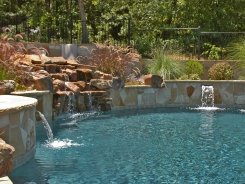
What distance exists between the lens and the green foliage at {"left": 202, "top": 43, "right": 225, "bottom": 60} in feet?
64.3

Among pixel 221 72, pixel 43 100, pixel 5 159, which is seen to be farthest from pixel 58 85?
pixel 5 159

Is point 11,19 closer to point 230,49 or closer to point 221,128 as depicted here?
point 230,49

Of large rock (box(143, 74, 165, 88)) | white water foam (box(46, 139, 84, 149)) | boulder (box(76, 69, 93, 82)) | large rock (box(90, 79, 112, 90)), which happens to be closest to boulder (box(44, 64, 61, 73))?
boulder (box(76, 69, 93, 82))

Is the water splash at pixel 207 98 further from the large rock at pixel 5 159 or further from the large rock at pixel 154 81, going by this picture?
the large rock at pixel 5 159

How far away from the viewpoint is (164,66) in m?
17.4

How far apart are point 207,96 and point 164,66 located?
1.70 metres

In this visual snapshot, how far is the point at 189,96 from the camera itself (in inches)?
664

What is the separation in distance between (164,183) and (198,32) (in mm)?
12852

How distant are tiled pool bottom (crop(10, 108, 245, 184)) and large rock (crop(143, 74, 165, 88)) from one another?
6.55 feet

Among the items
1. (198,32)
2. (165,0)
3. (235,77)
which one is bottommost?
(235,77)

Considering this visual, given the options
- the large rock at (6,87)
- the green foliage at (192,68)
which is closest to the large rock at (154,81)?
the green foliage at (192,68)

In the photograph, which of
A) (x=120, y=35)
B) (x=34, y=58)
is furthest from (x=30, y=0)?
(x=34, y=58)

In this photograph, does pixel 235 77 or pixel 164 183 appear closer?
pixel 164 183

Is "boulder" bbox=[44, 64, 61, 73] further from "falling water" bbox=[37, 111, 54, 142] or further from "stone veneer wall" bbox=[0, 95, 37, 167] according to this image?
"stone veneer wall" bbox=[0, 95, 37, 167]
